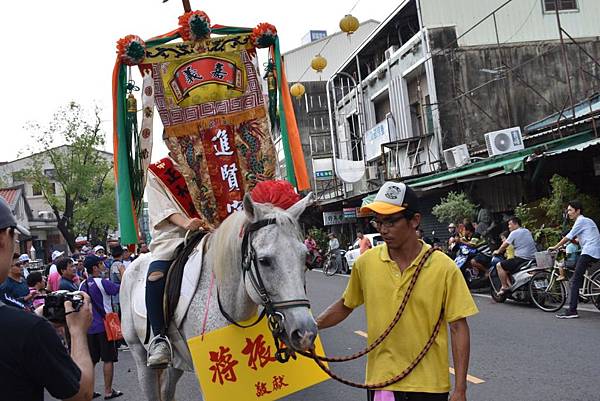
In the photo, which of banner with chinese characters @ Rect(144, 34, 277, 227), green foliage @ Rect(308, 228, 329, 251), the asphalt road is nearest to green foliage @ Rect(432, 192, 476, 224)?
the asphalt road

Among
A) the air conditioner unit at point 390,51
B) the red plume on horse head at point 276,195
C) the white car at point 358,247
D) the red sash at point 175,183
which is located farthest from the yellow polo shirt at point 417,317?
the air conditioner unit at point 390,51

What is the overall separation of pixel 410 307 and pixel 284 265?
0.80 m

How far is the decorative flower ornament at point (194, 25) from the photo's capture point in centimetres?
521

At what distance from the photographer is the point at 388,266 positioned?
3.26m

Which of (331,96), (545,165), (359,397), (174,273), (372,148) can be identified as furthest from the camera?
(331,96)

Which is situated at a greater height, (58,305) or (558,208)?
(58,305)

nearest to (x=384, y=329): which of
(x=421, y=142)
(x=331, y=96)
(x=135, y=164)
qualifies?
(x=135, y=164)

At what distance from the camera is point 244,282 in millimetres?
3855

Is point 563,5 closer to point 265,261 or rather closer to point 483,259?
point 483,259

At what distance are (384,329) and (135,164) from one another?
3095 mm

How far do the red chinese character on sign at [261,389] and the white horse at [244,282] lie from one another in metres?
0.47

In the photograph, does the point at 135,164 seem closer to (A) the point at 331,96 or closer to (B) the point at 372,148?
(B) the point at 372,148

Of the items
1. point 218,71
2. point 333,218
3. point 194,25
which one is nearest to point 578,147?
point 218,71

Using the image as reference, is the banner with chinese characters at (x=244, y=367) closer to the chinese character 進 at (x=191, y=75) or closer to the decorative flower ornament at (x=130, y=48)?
the chinese character 進 at (x=191, y=75)
